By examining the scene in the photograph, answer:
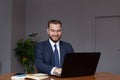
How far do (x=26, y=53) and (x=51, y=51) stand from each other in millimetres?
4092

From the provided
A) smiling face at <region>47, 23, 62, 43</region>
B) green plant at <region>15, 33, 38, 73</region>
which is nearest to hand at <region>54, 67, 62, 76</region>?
smiling face at <region>47, 23, 62, 43</region>

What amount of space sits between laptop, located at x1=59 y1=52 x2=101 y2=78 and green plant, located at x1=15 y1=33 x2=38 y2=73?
4.23 metres

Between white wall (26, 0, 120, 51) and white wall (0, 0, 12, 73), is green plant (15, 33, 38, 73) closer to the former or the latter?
white wall (0, 0, 12, 73)

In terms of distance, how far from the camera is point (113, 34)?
635 cm

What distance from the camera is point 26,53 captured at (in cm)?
637

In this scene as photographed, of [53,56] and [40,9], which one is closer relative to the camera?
[53,56]

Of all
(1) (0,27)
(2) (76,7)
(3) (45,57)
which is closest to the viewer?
(3) (45,57)

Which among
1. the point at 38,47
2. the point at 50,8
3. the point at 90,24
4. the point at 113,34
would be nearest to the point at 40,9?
the point at 50,8

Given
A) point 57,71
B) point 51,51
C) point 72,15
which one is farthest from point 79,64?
point 72,15

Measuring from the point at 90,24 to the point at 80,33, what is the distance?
381 mm

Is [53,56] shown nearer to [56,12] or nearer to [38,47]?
[38,47]

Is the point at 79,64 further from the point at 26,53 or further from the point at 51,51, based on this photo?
the point at 26,53

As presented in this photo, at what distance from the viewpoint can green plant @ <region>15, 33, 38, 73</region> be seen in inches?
249

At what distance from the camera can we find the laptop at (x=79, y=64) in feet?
6.59
